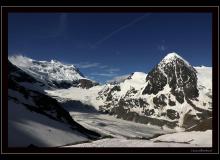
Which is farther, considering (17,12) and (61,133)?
(61,133)

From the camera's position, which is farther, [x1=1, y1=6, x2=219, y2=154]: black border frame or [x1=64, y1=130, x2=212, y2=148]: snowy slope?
[x1=64, y1=130, x2=212, y2=148]: snowy slope
